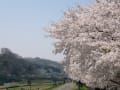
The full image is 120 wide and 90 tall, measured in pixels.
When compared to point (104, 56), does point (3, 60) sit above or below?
above

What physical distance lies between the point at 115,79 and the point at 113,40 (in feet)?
7.73

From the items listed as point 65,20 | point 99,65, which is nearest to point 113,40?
point 99,65

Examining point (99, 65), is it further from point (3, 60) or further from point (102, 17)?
point (3, 60)

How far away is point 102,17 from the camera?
18.4 meters

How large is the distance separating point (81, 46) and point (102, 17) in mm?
1788

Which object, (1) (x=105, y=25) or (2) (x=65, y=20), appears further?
(2) (x=65, y=20)

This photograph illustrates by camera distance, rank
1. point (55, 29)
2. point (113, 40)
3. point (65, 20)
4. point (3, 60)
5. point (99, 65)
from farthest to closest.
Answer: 1. point (3, 60)
2. point (55, 29)
3. point (65, 20)
4. point (113, 40)
5. point (99, 65)

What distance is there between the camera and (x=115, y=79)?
19.0 meters

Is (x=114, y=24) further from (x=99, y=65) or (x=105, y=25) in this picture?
(x=99, y=65)

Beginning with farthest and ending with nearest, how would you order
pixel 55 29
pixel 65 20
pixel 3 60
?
pixel 3 60
pixel 55 29
pixel 65 20

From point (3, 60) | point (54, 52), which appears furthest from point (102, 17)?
point (3, 60)

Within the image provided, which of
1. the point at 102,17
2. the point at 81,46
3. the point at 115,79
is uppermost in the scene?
the point at 102,17

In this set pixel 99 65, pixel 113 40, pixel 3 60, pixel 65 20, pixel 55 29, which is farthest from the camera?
pixel 3 60

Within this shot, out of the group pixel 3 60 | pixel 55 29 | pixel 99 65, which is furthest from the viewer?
pixel 3 60
